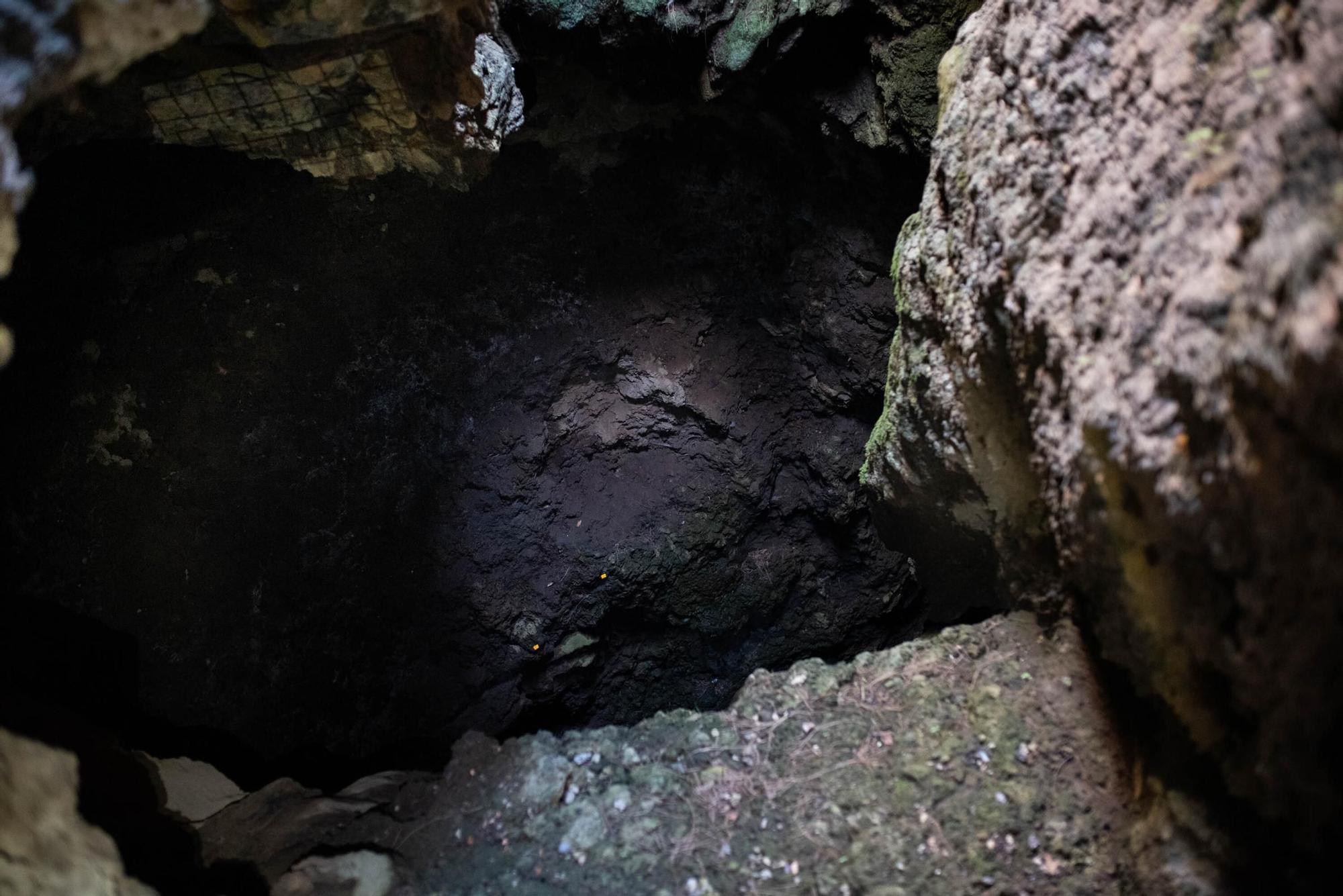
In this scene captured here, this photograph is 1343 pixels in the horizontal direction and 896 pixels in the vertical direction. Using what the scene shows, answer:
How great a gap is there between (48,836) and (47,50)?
4.29ft

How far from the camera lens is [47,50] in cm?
120

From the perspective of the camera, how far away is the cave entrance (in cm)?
279

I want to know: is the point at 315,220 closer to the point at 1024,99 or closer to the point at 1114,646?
the point at 1024,99

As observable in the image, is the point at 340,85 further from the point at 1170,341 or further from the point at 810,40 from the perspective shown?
the point at 1170,341

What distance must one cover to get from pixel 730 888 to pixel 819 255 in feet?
8.93

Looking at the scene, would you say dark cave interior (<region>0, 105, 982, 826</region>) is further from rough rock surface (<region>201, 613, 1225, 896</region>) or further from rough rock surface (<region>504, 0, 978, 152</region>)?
rough rock surface (<region>201, 613, 1225, 896</region>)

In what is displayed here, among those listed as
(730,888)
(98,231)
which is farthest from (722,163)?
(730,888)

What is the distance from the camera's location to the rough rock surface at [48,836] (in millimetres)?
1312

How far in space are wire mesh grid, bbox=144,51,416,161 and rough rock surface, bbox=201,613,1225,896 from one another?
1978mm

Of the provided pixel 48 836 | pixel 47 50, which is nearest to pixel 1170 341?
pixel 47 50

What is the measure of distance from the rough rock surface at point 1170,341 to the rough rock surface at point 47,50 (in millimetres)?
1659

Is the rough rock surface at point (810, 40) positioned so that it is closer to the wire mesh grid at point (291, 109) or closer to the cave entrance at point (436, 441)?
the cave entrance at point (436, 441)

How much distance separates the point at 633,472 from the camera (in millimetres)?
3811

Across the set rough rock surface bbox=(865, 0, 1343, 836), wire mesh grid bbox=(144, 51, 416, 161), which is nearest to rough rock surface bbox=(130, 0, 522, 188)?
wire mesh grid bbox=(144, 51, 416, 161)
